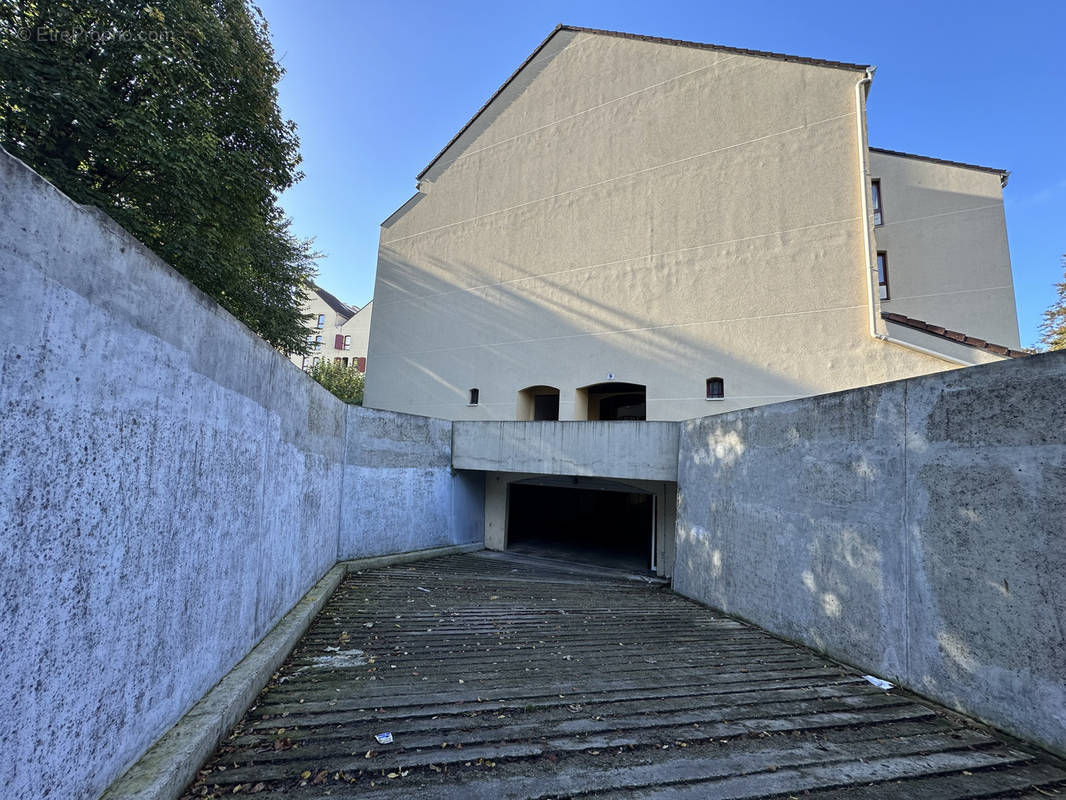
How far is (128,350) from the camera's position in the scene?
2.25 metres

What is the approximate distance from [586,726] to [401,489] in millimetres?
6767

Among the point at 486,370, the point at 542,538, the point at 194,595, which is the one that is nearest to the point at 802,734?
the point at 194,595

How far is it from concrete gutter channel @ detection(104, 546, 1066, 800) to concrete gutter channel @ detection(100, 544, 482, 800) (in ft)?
0.04

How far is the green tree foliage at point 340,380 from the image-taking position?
2369 centimetres

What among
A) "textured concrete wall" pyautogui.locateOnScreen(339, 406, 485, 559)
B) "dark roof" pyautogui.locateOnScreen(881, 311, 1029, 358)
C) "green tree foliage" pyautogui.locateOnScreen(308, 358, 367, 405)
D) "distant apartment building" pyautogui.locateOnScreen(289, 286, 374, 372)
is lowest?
"textured concrete wall" pyautogui.locateOnScreen(339, 406, 485, 559)

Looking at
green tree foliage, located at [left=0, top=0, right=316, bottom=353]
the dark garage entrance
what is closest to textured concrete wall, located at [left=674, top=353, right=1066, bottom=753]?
the dark garage entrance

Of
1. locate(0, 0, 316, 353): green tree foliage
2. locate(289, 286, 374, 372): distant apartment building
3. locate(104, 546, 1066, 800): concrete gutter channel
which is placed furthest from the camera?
locate(289, 286, 374, 372): distant apartment building

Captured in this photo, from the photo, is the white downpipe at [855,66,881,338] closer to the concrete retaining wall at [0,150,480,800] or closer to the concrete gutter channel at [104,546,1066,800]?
the concrete gutter channel at [104,546,1066,800]

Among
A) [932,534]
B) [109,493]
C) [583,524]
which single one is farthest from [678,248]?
[583,524]

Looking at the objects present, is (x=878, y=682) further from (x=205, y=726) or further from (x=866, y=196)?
(x=866, y=196)

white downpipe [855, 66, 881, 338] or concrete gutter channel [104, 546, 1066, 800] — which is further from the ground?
white downpipe [855, 66, 881, 338]

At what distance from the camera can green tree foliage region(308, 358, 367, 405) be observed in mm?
23688

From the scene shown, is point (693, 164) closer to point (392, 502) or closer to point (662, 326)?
point (662, 326)

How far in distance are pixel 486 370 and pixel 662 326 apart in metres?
4.94
